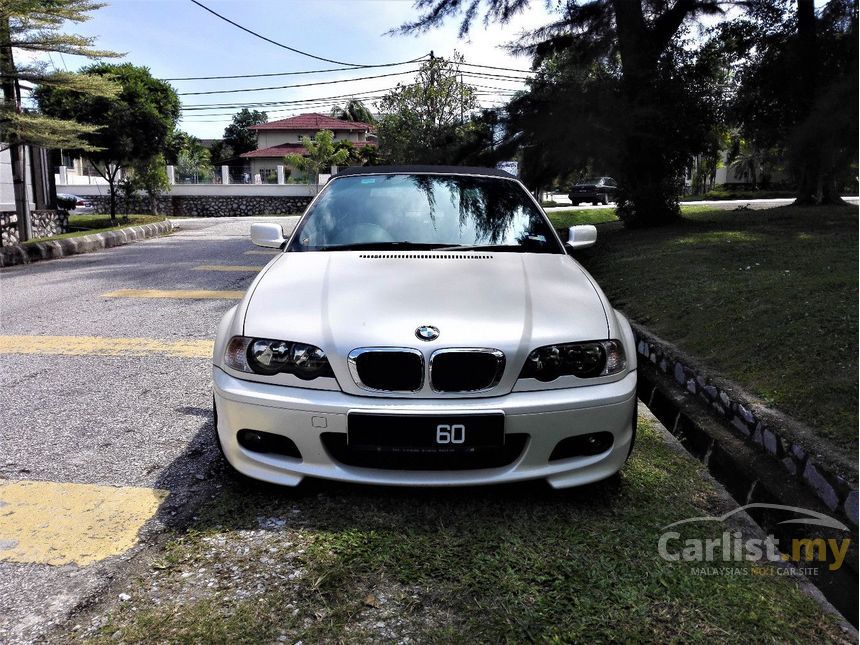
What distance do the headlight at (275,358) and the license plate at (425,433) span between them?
0.25 m

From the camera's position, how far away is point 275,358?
265 centimetres

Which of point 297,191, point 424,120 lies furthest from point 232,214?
point 424,120

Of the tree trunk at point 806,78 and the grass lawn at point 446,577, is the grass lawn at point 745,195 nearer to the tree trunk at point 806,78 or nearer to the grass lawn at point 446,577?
the tree trunk at point 806,78

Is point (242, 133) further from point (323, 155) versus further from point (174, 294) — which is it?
point (174, 294)

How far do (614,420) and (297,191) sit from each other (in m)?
31.4

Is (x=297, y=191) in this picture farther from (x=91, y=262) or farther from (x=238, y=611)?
(x=238, y=611)

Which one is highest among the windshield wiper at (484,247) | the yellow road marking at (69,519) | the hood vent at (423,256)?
the windshield wiper at (484,247)

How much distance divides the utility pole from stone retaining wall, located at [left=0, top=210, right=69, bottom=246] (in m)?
0.24

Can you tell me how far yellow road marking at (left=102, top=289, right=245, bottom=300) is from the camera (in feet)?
25.0

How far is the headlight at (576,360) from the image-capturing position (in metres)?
2.60

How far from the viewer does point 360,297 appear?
281cm

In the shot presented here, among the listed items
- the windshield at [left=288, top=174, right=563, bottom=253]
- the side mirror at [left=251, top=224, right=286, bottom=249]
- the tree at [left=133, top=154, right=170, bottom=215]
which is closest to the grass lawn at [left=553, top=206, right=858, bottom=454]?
the windshield at [left=288, top=174, right=563, bottom=253]

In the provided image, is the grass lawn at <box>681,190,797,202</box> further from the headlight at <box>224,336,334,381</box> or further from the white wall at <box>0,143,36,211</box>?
the headlight at <box>224,336,334,381</box>

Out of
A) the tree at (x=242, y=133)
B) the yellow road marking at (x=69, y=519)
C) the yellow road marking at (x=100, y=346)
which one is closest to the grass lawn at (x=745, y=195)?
the yellow road marking at (x=100, y=346)
